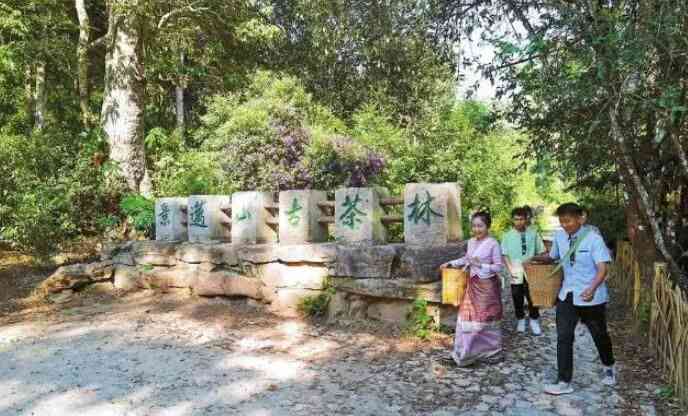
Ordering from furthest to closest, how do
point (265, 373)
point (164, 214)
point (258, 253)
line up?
1. point (164, 214)
2. point (258, 253)
3. point (265, 373)

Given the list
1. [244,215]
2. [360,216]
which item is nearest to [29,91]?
[244,215]

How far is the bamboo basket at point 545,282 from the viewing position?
394cm

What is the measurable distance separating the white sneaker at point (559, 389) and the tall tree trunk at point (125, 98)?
842cm

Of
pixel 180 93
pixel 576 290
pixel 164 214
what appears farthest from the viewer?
pixel 180 93

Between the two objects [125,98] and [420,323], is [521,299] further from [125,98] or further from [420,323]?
[125,98]

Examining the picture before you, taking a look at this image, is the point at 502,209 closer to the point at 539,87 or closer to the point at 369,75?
the point at 369,75

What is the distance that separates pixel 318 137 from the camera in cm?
978

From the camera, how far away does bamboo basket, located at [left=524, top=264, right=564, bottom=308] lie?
3936mm

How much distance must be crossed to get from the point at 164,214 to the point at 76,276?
1.53 meters

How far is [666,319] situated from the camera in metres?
4.25

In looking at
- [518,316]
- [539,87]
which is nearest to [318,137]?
[518,316]

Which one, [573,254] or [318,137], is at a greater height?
[318,137]

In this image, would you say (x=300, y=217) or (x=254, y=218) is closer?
(x=300, y=217)

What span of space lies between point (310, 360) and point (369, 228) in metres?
1.59
